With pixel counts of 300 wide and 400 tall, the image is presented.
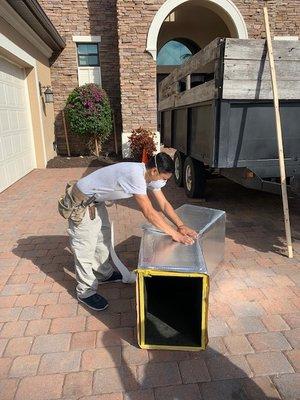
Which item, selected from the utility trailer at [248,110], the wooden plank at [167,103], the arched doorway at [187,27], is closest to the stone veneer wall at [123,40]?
the arched doorway at [187,27]

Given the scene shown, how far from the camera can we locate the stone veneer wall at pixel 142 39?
1066cm

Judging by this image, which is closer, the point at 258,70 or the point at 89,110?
the point at 258,70

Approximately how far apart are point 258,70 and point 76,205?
2791 millimetres

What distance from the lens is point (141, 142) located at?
1084 centimetres

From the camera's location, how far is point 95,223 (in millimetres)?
2934

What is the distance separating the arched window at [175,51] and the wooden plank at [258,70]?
11855mm

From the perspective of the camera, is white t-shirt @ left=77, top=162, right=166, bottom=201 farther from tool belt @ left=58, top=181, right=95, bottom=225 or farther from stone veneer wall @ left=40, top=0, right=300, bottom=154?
stone veneer wall @ left=40, top=0, right=300, bottom=154

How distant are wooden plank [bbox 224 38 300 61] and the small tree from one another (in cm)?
795

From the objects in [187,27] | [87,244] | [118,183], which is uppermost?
[187,27]

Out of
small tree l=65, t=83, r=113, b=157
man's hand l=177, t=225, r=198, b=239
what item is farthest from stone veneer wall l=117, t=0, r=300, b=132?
man's hand l=177, t=225, r=198, b=239

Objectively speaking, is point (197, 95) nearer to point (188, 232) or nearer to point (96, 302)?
point (188, 232)

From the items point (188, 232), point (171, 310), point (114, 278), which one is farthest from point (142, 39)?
point (171, 310)

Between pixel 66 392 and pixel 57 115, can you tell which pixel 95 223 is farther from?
pixel 57 115

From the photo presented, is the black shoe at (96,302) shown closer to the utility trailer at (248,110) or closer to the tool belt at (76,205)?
the tool belt at (76,205)
